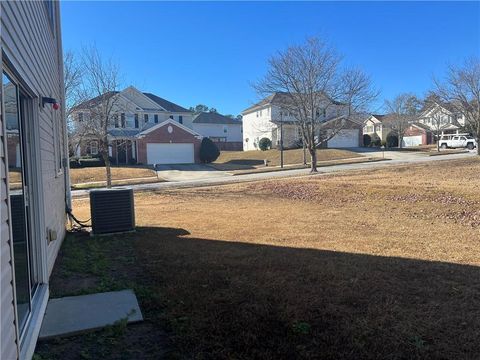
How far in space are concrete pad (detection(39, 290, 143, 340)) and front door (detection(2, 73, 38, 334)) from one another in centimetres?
27

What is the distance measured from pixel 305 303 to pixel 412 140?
66.2 metres

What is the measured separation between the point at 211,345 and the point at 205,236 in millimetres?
4630

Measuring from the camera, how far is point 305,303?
407 cm

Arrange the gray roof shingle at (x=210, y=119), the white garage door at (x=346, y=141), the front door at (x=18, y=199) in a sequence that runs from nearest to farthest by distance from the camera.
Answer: the front door at (x=18, y=199) → the white garage door at (x=346, y=141) → the gray roof shingle at (x=210, y=119)

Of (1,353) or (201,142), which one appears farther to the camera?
(201,142)

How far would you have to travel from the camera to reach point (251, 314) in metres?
3.82

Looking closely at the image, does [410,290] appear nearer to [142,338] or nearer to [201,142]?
[142,338]

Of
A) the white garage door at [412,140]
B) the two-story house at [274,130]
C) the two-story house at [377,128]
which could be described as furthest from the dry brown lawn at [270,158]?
the white garage door at [412,140]

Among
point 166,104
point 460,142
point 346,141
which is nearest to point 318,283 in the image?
point 166,104

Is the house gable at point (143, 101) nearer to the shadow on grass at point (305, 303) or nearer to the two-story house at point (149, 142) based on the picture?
the two-story house at point (149, 142)

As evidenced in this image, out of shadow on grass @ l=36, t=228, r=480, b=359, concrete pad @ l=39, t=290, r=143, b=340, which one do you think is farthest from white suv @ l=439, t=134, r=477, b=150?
concrete pad @ l=39, t=290, r=143, b=340

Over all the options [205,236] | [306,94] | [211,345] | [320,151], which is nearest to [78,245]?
[205,236]

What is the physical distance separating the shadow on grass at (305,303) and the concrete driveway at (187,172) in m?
22.4

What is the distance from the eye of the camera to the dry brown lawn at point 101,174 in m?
28.8
